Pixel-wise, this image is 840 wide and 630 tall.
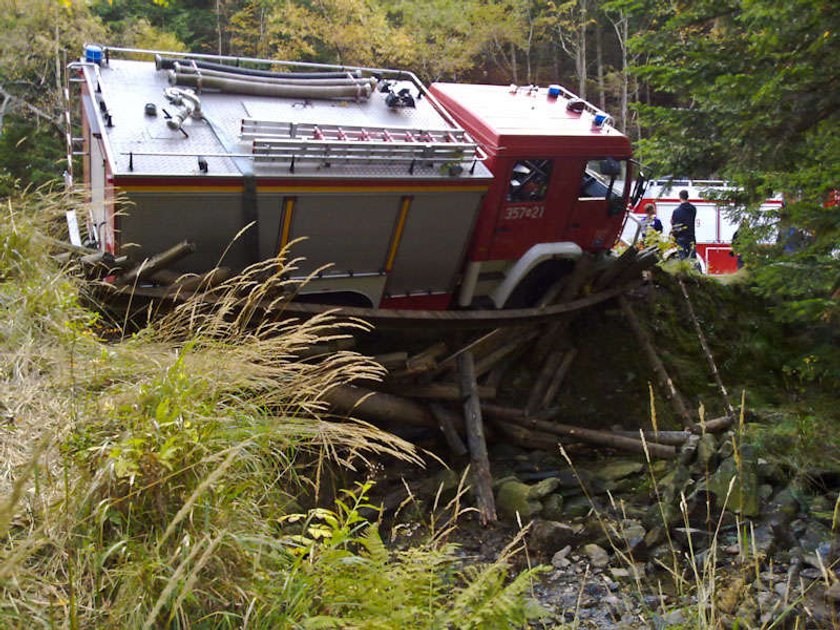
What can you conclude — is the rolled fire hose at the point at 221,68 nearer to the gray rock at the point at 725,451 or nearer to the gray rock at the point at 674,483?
the gray rock at the point at 674,483

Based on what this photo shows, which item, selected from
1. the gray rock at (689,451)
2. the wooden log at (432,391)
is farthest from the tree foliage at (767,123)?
the wooden log at (432,391)

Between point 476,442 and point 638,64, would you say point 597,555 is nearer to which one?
point 476,442

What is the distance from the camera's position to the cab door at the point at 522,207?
8.31 meters

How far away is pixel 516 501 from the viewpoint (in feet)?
25.0

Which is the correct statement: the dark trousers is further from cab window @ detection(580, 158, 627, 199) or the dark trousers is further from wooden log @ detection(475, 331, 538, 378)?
wooden log @ detection(475, 331, 538, 378)

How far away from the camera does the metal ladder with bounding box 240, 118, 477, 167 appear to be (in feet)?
22.1

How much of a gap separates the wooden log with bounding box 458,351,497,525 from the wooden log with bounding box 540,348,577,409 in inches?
46.2

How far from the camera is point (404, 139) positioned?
755 cm

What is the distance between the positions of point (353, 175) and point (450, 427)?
2.94 m

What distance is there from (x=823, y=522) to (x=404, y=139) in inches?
202

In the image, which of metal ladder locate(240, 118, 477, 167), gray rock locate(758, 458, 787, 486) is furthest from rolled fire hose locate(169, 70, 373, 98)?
gray rock locate(758, 458, 787, 486)

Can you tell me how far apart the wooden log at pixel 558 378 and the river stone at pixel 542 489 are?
1470 mm

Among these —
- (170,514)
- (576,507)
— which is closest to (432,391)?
(576,507)

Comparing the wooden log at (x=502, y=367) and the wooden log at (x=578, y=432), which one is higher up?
the wooden log at (x=502, y=367)
